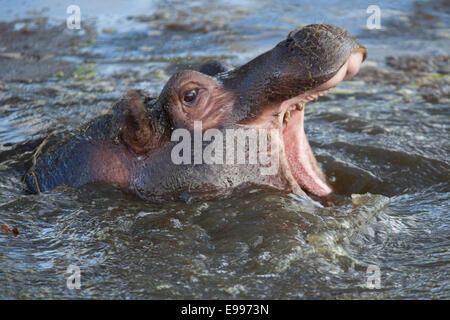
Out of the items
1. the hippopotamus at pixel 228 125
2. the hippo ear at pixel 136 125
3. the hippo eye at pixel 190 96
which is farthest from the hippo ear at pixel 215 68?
the hippo ear at pixel 136 125

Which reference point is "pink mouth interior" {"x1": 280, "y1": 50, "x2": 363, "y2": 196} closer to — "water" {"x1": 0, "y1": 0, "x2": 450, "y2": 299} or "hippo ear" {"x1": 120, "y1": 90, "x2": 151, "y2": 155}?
"water" {"x1": 0, "y1": 0, "x2": 450, "y2": 299}

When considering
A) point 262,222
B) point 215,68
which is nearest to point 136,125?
point 215,68

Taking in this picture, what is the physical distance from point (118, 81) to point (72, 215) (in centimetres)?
418

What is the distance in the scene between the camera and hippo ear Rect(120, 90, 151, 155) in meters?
4.67

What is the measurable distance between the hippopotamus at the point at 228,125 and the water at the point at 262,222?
0.46 ft

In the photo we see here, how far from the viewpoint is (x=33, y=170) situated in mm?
5441

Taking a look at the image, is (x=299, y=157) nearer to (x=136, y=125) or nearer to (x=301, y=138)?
(x=301, y=138)

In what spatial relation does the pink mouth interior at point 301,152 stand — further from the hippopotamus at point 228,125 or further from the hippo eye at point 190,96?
the hippo eye at point 190,96

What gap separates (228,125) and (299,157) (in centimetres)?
65

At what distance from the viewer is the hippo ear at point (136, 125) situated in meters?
4.67

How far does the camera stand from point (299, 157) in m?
4.96
